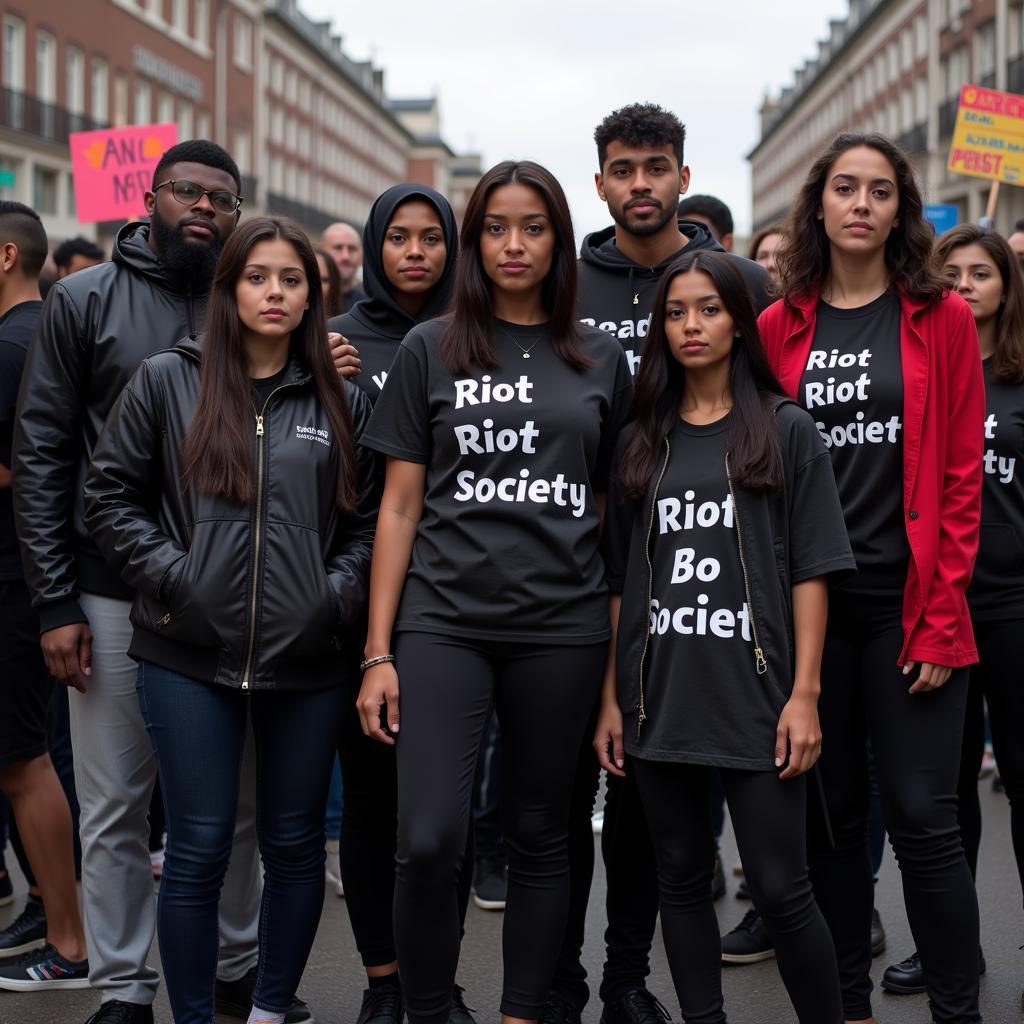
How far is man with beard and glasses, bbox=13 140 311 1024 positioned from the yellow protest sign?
7.75m

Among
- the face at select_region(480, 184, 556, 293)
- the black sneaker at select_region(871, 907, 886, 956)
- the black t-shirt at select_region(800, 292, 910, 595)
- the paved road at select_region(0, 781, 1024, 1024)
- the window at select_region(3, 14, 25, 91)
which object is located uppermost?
the window at select_region(3, 14, 25, 91)

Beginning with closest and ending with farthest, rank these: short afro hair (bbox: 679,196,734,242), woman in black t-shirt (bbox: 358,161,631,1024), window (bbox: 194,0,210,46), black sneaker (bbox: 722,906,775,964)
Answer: woman in black t-shirt (bbox: 358,161,631,1024)
black sneaker (bbox: 722,906,775,964)
short afro hair (bbox: 679,196,734,242)
window (bbox: 194,0,210,46)

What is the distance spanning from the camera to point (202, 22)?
161 feet

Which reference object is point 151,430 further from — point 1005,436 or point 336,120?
point 336,120

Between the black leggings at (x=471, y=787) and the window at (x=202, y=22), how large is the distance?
4911 centimetres

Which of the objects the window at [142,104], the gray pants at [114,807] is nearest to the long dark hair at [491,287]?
the gray pants at [114,807]

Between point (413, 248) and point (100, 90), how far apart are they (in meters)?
40.1

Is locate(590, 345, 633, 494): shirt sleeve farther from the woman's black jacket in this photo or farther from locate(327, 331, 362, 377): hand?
locate(327, 331, 362, 377): hand

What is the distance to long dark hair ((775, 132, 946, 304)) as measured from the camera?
3918mm

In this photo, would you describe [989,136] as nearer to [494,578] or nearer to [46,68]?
[494,578]

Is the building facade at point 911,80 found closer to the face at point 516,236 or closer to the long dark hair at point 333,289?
the long dark hair at point 333,289

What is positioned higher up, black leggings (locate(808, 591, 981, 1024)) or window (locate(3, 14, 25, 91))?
window (locate(3, 14, 25, 91))

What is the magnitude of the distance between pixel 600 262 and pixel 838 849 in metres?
1.96

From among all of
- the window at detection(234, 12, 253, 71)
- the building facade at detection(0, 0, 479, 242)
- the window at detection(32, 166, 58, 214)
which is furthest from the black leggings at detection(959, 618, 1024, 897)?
the window at detection(234, 12, 253, 71)
